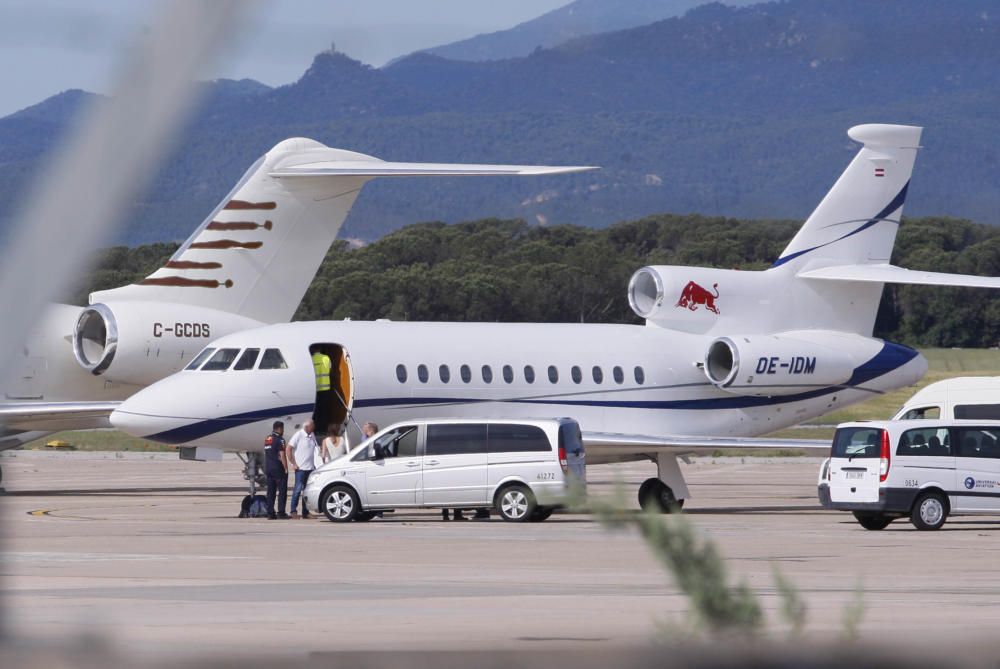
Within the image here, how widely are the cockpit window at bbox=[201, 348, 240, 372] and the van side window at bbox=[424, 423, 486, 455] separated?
14.3 feet

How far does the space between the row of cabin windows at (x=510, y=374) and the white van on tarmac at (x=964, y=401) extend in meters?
6.17

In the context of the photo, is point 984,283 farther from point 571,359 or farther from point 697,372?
point 571,359

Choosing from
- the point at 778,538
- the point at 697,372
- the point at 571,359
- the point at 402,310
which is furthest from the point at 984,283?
the point at 402,310

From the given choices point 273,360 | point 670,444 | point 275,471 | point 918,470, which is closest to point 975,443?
point 918,470

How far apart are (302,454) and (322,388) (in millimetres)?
2125

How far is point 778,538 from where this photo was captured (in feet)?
71.4

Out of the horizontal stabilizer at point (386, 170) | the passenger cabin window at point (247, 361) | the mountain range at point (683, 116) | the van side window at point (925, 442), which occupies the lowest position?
the van side window at point (925, 442)

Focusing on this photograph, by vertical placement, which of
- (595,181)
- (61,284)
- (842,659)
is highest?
(595,181)

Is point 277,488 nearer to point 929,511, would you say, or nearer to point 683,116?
point 929,511

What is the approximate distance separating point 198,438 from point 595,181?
199 ft

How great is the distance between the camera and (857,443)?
2388 cm

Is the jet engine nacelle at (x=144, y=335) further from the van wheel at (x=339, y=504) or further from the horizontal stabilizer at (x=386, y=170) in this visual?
the van wheel at (x=339, y=504)

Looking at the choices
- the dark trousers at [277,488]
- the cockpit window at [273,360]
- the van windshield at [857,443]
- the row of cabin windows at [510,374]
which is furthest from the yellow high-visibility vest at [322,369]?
the van windshield at [857,443]

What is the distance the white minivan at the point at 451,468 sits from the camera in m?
24.8
